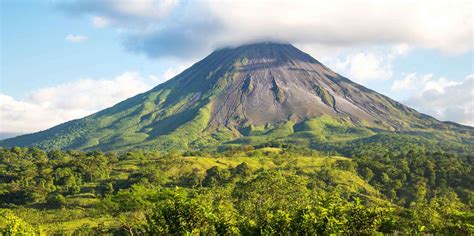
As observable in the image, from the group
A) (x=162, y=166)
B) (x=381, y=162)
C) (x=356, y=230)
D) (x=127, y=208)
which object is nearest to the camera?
(x=356, y=230)

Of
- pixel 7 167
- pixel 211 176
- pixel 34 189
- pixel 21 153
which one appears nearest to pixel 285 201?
pixel 211 176

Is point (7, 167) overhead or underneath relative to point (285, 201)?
overhead

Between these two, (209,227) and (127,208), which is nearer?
(209,227)

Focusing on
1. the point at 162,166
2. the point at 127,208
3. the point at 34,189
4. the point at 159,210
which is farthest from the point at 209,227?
the point at 162,166

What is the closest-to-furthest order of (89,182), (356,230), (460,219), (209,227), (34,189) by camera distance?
(356,230), (209,227), (460,219), (34,189), (89,182)

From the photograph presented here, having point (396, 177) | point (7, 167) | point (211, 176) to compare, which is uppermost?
point (7, 167)

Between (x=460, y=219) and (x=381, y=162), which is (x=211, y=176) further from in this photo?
Answer: (x=460, y=219)

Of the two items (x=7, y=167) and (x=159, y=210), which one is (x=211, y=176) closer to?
(x=7, y=167)
